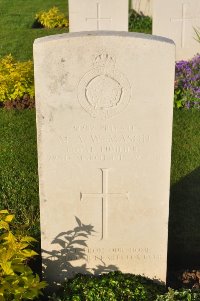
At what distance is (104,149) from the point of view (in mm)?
3484

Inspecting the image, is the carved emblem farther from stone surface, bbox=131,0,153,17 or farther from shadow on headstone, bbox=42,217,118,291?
stone surface, bbox=131,0,153,17

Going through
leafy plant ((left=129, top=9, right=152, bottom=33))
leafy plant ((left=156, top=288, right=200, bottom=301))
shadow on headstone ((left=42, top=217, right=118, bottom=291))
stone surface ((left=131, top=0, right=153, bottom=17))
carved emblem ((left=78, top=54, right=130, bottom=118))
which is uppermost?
stone surface ((left=131, top=0, right=153, bottom=17))

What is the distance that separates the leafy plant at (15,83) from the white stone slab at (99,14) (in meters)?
1.30

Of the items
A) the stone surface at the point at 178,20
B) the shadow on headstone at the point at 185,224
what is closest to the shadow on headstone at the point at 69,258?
the shadow on headstone at the point at 185,224

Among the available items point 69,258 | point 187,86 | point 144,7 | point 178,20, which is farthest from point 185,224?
point 144,7

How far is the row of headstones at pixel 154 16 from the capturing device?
811 centimetres

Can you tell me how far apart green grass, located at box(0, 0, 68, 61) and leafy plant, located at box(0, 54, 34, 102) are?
2604 millimetres

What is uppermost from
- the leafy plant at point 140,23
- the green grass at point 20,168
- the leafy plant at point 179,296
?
the leafy plant at point 140,23

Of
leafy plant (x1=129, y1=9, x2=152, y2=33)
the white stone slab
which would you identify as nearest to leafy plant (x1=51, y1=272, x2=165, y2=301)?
the white stone slab

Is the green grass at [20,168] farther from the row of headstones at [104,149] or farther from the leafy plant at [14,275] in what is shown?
the leafy plant at [14,275]

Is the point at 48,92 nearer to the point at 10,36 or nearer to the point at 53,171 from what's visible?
the point at 53,171

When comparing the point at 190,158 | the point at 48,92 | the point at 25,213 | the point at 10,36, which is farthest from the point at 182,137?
the point at 10,36

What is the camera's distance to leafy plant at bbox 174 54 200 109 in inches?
283

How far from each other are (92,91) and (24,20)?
11.1 meters
